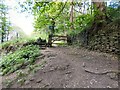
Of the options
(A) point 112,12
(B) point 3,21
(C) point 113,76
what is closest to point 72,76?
(C) point 113,76

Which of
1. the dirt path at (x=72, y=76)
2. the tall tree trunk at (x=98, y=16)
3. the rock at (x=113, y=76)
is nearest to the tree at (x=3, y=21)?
the tall tree trunk at (x=98, y=16)

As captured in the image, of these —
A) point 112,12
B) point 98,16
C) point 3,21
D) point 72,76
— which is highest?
point 3,21

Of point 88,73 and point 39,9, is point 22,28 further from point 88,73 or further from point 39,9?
point 88,73

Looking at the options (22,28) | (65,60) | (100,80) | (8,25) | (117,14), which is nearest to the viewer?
(100,80)

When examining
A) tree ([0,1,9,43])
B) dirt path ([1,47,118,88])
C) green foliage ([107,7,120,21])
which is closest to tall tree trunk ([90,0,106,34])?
green foliage ([107,7,120,21])

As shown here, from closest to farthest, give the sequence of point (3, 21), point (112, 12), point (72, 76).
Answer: point (72, 76)
point (112, 12)
point (3, 21)

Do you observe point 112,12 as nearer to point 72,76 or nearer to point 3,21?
point 72,76

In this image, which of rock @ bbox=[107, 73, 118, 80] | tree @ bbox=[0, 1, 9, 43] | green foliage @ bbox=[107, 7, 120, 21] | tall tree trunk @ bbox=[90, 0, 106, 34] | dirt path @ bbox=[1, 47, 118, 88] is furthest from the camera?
tree @ bbox=[0, 1, 9, 43]

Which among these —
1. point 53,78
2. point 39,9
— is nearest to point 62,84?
point 53,78

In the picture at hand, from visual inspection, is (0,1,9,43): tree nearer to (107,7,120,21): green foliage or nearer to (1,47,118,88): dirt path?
(107,7,120,21): green foliage

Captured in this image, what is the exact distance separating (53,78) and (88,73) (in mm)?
1115

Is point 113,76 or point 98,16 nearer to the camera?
point 113,76

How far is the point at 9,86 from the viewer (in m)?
5.66

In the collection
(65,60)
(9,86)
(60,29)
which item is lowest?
(9,86)
